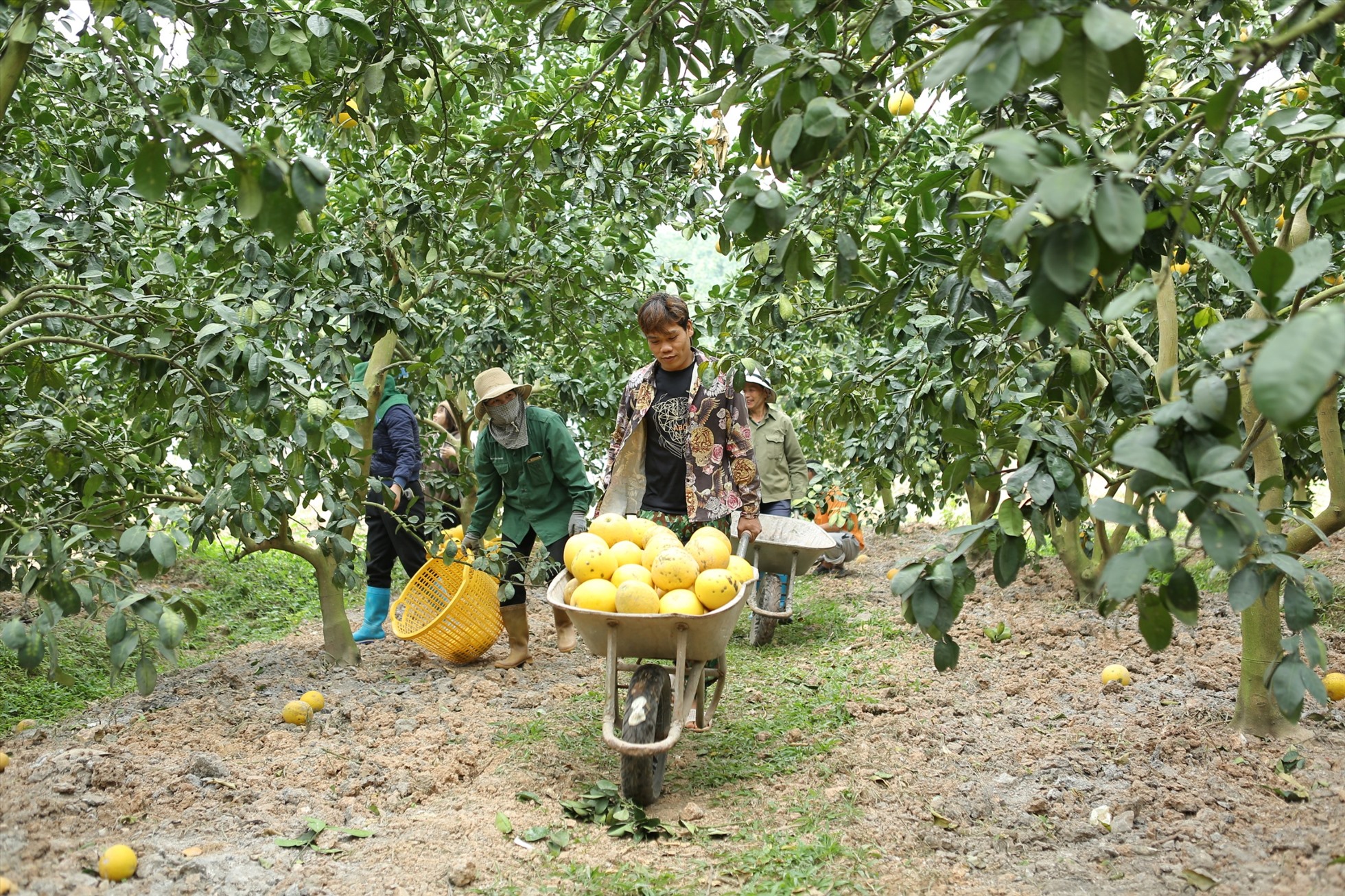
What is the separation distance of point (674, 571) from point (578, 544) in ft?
1.26

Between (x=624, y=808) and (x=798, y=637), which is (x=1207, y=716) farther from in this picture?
(x=798, y=637)

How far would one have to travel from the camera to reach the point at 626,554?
3.62m

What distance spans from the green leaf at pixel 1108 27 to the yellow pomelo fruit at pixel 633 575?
2.43 meters

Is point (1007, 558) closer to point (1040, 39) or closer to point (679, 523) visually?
point (1040, 39)

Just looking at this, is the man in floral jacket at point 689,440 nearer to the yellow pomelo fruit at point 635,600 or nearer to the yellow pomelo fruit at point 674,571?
the yellow pomelo fruit at point 674,571

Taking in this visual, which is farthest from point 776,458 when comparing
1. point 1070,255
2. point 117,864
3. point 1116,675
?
point 1070,255

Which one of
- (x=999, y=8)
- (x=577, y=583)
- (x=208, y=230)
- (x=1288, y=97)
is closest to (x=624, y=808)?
(x=577, y=583)

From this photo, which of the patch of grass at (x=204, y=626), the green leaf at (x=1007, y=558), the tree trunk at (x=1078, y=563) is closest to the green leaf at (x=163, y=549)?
the patch of grass at (x=204, y=626)

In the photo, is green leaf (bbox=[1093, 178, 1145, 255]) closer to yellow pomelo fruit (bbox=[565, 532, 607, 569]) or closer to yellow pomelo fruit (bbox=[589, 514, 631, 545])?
yellow pomelo fruit (bbox=[565, 532, 607, 569])

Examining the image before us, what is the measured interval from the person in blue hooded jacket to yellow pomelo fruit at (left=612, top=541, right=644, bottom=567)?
6.34 feet

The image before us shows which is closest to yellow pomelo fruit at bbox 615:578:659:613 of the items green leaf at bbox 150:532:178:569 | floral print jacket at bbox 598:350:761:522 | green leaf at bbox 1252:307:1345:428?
floral print jacket at bbox 598:350:761:522

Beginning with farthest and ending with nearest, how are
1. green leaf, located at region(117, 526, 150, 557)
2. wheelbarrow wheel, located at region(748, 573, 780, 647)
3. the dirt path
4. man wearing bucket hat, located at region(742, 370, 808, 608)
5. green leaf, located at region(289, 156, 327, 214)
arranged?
man wearing bucket hat, located at region(742, 370, 808, 608)
wheelbarrow wheel, located at region(748, 573, 780, 647)
the dirt path
green leaf, located at region(117, 526, 150, 557)
green leaf, located at region(289, 156, 327, 214)

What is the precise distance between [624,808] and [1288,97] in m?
3.76

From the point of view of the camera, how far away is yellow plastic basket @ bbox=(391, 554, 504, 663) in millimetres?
5355
